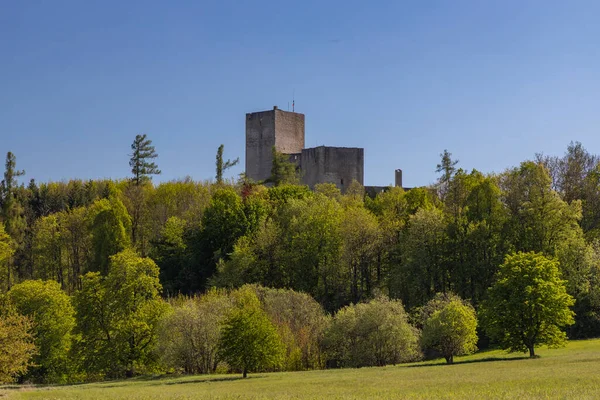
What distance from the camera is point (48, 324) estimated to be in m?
58.2

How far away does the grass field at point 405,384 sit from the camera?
28.7 metres

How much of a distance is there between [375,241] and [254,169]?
3426cm

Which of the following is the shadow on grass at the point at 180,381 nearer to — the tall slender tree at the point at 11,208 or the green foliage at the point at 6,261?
the green foliage at the point at 6,261

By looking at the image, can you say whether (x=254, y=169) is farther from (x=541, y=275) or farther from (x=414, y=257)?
(x=541, y=275)

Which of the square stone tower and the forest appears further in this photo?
the square stone tower

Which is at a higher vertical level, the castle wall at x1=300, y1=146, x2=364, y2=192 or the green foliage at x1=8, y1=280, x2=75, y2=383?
the castle wall at x1=300, y1=146, x2=364, y2=192

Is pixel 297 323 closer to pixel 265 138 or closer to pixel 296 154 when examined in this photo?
pixel 296 154

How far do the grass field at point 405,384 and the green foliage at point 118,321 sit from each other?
20.5 ft

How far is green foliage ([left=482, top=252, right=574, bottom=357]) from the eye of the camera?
49.8 m

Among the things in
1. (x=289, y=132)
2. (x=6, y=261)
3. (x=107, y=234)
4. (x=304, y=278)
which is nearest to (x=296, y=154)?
(x=289, y=132)

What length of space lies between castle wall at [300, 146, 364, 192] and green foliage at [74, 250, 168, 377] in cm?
4037

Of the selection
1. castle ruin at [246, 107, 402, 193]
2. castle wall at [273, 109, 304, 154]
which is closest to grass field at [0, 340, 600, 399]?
castle ruin at [246, 107, 402, 193]

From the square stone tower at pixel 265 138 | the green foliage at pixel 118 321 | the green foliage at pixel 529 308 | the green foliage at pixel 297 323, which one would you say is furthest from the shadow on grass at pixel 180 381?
the square stone tower at pixel 265 138

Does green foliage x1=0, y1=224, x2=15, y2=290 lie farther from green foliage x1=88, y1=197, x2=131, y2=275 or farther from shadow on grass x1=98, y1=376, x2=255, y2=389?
shadow on grass x1=98, y1=376, x2=255, y2=389
